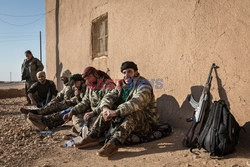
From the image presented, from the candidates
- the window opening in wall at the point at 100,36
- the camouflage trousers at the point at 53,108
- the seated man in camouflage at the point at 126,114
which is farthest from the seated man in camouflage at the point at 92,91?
the window opening in wall at the point at 100,36

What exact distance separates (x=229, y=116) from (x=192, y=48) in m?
1.11

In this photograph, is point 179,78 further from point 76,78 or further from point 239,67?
point 76,78

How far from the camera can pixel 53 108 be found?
14.8 feet

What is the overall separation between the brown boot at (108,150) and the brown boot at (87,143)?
0.43m

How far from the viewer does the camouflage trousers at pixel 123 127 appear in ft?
8.86

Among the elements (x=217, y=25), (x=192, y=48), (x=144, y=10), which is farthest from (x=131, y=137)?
(x=144, y=10)

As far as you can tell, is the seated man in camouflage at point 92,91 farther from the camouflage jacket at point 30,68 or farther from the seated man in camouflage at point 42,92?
the camouflage jacket at point 30,68

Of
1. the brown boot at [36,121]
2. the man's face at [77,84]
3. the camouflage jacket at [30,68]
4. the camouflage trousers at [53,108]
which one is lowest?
the brown boot at [36,121]

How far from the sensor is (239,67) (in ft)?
8.36

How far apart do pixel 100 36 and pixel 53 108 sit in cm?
211

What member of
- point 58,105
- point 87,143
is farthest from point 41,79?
point 87,143

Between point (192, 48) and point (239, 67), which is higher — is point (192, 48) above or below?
above

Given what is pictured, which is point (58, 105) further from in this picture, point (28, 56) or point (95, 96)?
point (28, 56)

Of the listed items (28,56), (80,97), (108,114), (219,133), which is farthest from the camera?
(28,56)
